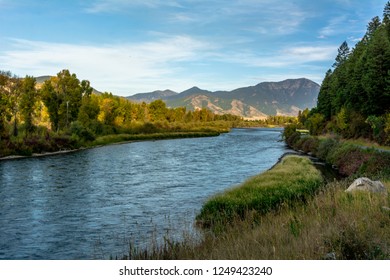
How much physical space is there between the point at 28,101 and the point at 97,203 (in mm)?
59118

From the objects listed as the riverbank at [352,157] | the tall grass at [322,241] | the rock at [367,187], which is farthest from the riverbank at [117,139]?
the tall grass at [322,241]

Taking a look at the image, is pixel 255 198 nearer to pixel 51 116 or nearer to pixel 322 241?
pixel 322 241

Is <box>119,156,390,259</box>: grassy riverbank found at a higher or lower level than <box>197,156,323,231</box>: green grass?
higher

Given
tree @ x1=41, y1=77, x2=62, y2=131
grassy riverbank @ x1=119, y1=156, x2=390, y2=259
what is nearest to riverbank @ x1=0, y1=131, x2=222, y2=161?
tree @ x1=41, y1=77, x2=62, y2=131

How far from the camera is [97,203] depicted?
1143 inches

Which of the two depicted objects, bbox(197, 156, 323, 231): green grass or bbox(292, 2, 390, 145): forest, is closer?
bbox(197, 156, 323, 231): green grass

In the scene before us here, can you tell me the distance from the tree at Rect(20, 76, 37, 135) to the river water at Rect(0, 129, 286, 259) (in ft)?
90.6

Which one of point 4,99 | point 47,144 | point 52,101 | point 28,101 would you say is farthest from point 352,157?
point 52,101

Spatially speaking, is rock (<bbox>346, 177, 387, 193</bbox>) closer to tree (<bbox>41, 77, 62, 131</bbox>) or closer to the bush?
the bush

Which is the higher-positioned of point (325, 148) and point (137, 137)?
point (325, 148)

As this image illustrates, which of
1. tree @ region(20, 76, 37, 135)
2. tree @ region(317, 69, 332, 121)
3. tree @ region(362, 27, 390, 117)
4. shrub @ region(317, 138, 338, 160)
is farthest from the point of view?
tree @ region(317, 69, 332, 121)

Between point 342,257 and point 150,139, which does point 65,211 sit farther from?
point 150,139

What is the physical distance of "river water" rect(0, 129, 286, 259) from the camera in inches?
749

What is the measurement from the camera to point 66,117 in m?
95.2
